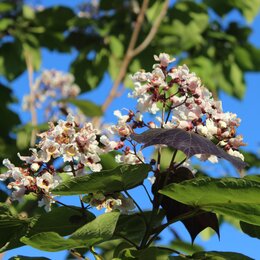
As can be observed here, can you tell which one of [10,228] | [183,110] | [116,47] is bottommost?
[10,228]

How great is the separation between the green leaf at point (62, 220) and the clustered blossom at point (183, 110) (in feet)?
0.35

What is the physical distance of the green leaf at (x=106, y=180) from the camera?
2.90ft

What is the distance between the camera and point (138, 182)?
3.10 ft

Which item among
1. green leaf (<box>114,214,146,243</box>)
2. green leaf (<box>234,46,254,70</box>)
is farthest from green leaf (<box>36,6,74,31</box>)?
green leaf (<box>114,214,146,243</box>)

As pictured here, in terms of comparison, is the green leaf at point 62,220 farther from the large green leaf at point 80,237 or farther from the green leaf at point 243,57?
the green leaf at point 243,57

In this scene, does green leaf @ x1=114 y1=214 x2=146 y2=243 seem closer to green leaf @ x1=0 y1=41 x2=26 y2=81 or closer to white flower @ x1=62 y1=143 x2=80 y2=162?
white flower @ x1=62 y1=143 x2=80 y2=162

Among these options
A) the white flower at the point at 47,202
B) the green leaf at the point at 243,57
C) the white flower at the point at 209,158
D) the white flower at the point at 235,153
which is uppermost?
the green leaf at the point at 243,57

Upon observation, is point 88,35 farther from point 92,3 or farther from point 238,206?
point 238,206

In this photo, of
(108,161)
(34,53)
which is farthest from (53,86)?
(108,161)

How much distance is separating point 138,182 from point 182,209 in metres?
0.08

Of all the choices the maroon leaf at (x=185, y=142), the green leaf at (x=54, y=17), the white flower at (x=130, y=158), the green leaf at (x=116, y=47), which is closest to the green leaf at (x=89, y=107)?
the green leaf at (x=116, y=47)

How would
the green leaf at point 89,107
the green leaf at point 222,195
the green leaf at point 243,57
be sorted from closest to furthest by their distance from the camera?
the green leaf at point 222,195
the green leaf at point 89,107
the green leaf at point 243,57

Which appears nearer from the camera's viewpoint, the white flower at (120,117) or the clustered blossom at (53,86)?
the white flower at (120,117)

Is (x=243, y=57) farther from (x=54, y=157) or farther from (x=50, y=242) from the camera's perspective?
(x=50, y=242)
